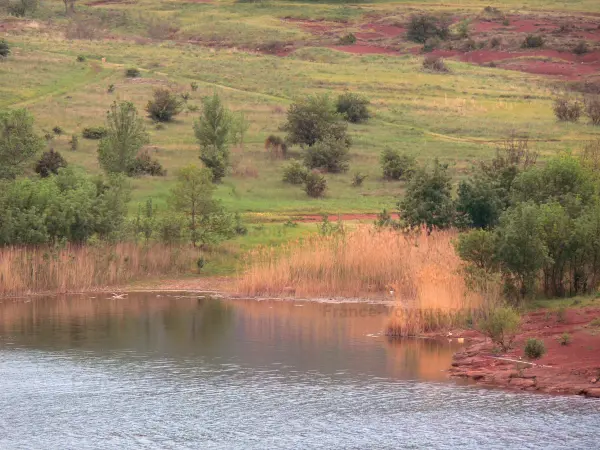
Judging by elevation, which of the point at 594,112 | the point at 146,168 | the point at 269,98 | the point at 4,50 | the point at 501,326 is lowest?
the point at 501,326

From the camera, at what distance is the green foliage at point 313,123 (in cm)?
5091

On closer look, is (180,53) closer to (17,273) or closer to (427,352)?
(17,273)

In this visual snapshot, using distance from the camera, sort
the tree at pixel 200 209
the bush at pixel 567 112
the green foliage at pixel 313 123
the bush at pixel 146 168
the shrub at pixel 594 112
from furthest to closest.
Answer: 1. the bush at pixel 567 112
2. the shrub at pixel 594 112
3. the green foliage at pixel 313 123
4. the bush at pixel 146 168
5. the tree at pixel 200 209

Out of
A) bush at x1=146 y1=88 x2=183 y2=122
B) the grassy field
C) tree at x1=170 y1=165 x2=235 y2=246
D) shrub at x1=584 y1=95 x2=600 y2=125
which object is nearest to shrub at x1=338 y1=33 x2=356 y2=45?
the grassy field

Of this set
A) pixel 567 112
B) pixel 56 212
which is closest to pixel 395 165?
pixel 56 212

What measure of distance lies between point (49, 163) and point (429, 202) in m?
17.4

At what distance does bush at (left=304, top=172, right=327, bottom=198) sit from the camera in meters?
42.6

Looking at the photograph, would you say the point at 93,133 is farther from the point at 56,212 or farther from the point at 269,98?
the point at 56,212

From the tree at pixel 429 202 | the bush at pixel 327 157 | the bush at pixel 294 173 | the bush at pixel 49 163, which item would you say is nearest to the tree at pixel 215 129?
the bush at pixel 294 173

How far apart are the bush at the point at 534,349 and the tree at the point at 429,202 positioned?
36.2 ft

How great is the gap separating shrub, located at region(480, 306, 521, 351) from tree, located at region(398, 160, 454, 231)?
385 inches

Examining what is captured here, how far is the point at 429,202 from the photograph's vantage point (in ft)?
104

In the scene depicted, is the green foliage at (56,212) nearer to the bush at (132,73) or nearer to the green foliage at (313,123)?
the green foliage at (313,123)

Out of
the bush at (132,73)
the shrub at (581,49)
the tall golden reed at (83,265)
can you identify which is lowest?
the tall golden reed at (83,265)
